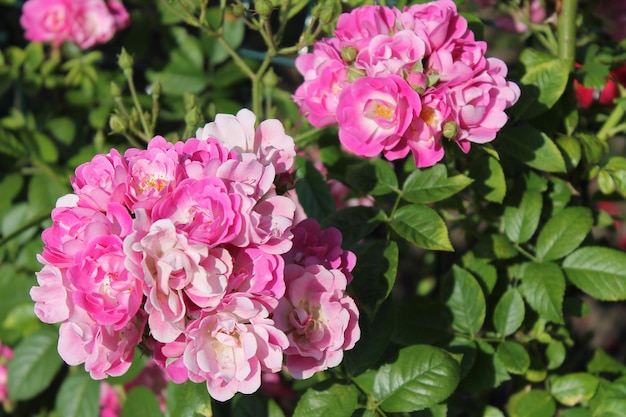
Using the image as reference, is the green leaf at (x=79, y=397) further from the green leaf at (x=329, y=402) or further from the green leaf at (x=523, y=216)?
the green leaf at (x=523, y=216)

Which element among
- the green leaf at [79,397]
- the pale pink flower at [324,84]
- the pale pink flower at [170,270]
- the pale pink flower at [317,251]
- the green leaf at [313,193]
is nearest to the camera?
the pale pink flower at [170,270]

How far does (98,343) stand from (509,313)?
63cm

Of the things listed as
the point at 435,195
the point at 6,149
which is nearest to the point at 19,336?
the point at 6,149

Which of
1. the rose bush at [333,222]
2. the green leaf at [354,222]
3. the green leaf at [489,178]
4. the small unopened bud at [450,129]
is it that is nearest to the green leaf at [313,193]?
the rose bush at [333,222]

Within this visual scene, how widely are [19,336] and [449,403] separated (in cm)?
90

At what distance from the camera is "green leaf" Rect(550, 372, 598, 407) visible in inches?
50.0

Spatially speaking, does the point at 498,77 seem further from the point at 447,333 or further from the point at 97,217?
the point at 97,217

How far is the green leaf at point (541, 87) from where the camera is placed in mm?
1220

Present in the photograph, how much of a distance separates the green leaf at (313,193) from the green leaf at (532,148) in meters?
0.28

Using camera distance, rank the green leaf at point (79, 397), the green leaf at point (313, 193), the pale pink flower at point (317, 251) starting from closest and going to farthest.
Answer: the pale pink flower at point (317, 251) → the green leaf at point (313, 193) → the green leaf at point (79, 397)

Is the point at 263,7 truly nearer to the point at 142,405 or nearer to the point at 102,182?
the point at 102,182

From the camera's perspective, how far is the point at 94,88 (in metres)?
1.97

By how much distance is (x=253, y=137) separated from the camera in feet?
3.34

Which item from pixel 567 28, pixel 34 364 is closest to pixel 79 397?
pixel 34 364
